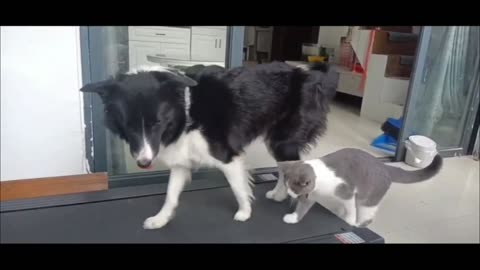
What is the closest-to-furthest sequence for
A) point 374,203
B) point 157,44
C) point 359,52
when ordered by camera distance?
point 374,203, point 157,44, point 359,52

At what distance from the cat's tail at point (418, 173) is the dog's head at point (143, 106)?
0.95 meters

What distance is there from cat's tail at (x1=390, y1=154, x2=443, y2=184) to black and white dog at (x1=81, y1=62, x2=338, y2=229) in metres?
0.38

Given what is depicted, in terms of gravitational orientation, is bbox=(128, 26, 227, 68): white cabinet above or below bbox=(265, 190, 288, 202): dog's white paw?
above

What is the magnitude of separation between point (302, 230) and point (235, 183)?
1.07ft

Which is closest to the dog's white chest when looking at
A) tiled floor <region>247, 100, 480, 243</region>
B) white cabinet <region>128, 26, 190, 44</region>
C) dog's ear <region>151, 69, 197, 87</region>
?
dog's ear <region>151, 69, 197, 87</region>

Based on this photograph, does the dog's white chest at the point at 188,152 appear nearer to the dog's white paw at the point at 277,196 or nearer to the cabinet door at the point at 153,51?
the dog's white paw at the point at 277,196

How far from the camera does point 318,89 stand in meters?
1.55

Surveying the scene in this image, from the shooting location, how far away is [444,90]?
6.64ft

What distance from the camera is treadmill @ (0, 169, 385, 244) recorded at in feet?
4.17

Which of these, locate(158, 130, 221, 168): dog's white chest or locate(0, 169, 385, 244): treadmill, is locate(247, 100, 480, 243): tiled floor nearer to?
locate(0, 169, 385, 244): treadmill

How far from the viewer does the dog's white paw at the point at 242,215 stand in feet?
4.68
